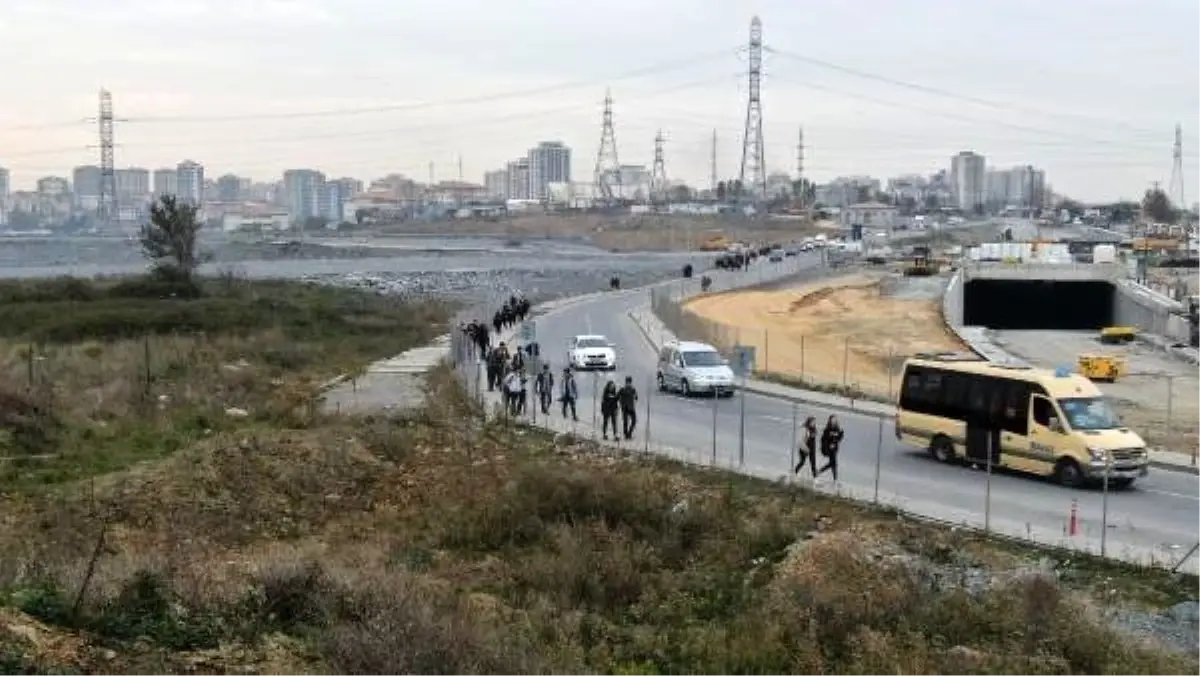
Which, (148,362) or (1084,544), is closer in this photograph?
(1084,544)

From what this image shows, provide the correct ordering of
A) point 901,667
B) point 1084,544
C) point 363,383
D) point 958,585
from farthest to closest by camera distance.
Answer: point 363,383, point 1084,544, point 958,585, point 901,667

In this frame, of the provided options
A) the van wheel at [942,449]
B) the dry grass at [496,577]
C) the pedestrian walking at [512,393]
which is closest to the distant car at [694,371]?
the pedestrian walking at [512,393]

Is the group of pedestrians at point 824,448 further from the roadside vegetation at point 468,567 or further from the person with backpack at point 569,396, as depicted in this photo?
the person with backpack at point 569,396

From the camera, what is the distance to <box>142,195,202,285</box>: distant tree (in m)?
74.6

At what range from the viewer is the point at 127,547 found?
16203 mm

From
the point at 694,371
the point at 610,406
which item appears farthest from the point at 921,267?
the point at 610,406

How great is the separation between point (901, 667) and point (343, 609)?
486 centimetres

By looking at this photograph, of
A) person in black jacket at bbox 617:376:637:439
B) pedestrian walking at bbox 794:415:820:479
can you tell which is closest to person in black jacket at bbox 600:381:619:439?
person in black jacket at bbox 617:376:637:439

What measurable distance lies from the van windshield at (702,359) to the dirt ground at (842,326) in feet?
12.8

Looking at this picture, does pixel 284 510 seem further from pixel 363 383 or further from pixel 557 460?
pixel 363 383

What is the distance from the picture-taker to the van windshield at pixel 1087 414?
2222cm

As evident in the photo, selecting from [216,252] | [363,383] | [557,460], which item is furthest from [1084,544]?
[216,252]

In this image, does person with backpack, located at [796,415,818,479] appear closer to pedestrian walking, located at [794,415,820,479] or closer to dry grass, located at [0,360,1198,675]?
pedestrian walking, located at [794,415,820,479]

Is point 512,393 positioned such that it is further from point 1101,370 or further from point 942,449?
point 1101,370
